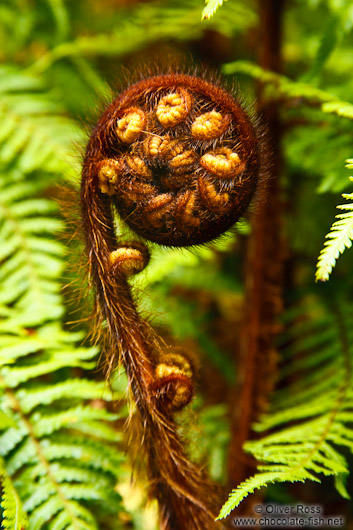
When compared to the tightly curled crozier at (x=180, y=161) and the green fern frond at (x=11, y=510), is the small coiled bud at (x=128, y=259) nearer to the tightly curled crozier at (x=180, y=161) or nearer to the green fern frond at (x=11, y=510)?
the tightly curled crozier at (x=180, y=161)

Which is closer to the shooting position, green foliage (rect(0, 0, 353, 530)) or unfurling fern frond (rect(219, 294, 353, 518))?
unfurling fern frond (rect(219, 294, 353, 518))

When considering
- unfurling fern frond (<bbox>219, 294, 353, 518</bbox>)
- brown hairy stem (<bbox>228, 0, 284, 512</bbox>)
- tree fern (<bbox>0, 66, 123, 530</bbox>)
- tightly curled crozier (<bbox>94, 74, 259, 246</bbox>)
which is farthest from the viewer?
brown hairy stem (<bbox>228, 0, 284, 512</bbox>)

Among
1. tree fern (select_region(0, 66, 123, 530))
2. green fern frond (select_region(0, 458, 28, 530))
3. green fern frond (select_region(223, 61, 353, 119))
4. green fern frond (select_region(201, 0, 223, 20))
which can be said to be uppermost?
green fern frond (select_region(223, 61, 353, 119))

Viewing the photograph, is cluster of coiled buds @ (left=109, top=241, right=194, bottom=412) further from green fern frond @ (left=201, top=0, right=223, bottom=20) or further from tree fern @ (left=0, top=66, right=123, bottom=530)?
green fern frond @ (left=201, top=0, right=223, bottom=20)

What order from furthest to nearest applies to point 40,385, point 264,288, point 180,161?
point 264,288 → point 40,385 → point 180,161

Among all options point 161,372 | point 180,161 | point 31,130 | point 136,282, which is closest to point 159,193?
point 180,161

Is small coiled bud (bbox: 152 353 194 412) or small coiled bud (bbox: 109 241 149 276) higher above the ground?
small coiled bud (bbox: 109 241 149 276)

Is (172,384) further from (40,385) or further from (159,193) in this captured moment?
(40,385)

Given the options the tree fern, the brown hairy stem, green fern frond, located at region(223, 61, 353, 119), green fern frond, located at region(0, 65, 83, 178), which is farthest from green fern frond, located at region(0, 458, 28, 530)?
green fern frond, located at region(223, 61, 353, 119)
